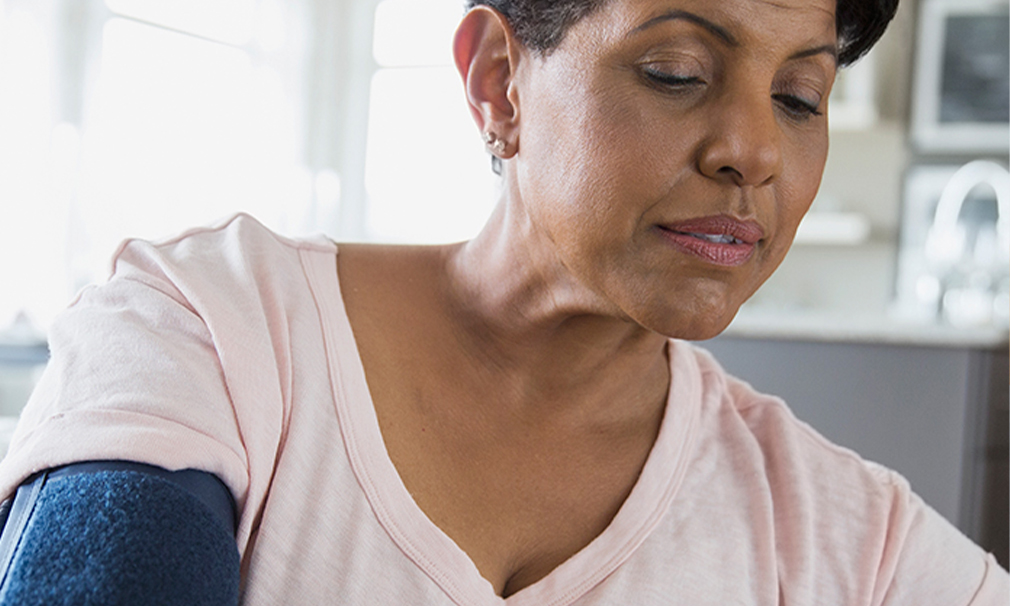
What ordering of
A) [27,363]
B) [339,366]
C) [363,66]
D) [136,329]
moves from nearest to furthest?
[136,329], [339,366], [27,363], [363,66]

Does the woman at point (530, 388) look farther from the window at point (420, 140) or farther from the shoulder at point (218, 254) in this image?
the window at point (420, 140)

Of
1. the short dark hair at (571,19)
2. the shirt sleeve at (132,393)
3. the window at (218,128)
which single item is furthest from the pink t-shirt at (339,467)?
the window at (218,128)

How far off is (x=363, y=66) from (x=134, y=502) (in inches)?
214

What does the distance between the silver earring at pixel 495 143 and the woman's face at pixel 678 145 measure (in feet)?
0.33

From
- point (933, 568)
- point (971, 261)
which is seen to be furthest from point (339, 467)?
point (971, 261)

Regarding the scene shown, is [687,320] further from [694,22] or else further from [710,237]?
[694,22]

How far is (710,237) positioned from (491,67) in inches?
11.5

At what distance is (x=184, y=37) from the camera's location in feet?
15.4

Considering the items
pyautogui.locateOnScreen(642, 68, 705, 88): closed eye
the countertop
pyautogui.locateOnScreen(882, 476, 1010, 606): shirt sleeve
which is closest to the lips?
pyautogui.locateOnScreen(642, 68, 705, 88): closed eye

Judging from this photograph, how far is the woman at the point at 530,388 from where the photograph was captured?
72 centimetres

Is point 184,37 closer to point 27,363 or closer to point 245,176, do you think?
point 245,176

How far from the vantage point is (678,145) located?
2.56ft

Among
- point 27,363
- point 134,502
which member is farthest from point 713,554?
point 27,363

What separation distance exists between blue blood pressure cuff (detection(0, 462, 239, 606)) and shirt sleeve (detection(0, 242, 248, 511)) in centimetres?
2
